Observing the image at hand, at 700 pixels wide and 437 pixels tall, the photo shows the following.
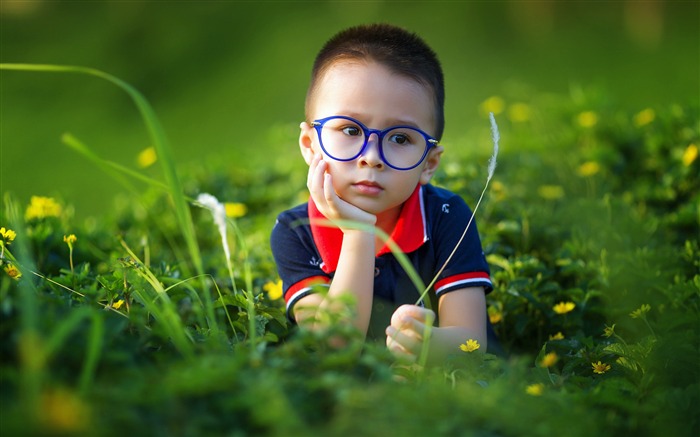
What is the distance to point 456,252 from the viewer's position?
90.8 inches

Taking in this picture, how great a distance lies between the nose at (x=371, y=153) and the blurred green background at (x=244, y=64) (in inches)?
107

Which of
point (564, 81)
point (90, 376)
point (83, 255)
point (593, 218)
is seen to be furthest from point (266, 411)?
point (564, 81)

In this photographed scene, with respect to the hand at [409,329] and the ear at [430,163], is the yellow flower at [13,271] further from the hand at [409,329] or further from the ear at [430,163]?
the ear at [430,163]

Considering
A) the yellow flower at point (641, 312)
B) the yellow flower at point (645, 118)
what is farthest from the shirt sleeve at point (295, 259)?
the yellow flower at point (645, 118)

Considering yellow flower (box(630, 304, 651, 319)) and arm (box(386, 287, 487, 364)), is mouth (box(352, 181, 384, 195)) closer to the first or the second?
arm (box(386, 287, 487, 364))

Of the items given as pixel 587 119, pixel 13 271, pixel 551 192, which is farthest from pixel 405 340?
pixel 587 119

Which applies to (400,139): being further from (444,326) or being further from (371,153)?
(444,326)

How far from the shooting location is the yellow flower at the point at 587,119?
4.28 m

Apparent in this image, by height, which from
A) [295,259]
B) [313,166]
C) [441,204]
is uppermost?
[313,166]

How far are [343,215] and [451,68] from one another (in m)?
6.01

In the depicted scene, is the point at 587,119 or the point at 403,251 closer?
the point at 403,251

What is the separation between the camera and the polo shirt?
228 cm

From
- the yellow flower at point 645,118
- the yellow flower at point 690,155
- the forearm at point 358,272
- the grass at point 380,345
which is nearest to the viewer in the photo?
the grass at point 380,345

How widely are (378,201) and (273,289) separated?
0.67m
